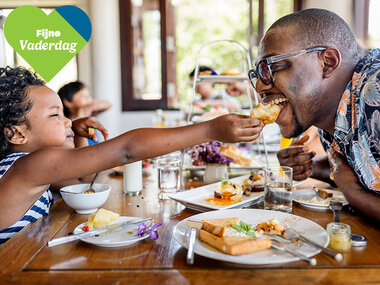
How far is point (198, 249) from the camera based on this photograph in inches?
43.3

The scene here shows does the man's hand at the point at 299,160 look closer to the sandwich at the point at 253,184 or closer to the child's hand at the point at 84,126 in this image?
the sandwich at the point at 253,184

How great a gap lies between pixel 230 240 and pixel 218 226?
0.08m

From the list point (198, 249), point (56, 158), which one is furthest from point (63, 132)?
point (198, 249)

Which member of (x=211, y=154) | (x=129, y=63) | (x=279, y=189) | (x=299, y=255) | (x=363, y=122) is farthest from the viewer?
(x=129, y=63)

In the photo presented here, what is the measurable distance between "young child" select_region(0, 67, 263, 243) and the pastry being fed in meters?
0.27

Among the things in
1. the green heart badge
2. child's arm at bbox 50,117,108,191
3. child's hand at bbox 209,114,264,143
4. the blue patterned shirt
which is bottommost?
the blue patterned shirt

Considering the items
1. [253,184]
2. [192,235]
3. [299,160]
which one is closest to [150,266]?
[192,235]

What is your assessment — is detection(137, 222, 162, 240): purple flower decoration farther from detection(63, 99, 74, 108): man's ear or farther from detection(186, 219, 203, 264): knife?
detection(63, 99, 74, 108): man's ear

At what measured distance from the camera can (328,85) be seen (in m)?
1.75

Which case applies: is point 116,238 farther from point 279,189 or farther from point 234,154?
point 234,154

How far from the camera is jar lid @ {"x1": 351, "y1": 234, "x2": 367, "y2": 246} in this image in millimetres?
1208

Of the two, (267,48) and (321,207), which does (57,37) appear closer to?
(267,48)

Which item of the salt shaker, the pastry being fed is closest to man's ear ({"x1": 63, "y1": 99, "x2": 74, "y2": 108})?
the salt shaker

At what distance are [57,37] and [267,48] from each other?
1.70 metres
